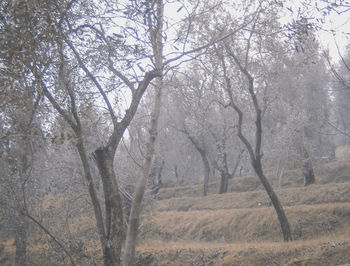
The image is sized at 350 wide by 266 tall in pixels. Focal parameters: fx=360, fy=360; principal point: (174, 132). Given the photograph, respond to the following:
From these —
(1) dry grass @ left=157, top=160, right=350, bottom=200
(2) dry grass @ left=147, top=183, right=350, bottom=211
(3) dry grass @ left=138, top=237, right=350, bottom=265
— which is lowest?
(3) dry grass @ left=138, top=237, right=350, bottom=265

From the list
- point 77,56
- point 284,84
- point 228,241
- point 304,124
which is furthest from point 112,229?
point 304,124

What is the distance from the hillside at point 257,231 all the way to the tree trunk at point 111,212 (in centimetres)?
791

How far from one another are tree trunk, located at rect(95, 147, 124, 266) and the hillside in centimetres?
791

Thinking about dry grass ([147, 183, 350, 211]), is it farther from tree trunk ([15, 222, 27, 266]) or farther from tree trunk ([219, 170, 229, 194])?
tree trunk ([15, 222, 27, 266])

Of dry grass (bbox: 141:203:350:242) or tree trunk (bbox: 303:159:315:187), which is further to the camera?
tree trunk (bbox: 303:159:315:187)

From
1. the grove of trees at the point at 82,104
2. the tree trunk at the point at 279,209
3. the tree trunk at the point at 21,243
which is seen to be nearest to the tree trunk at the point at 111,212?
the grove of trees at the point at 82,104

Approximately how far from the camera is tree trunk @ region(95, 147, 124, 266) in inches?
245

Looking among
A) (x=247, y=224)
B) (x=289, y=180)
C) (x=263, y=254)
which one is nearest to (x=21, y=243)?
(x=263, y=254)

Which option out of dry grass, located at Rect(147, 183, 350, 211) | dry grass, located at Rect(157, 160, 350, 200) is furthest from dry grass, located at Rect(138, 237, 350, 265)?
dry grass, located at Rect(157, 160, 350, 200)

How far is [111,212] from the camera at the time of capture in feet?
20.7

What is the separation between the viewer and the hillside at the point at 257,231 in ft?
42.4

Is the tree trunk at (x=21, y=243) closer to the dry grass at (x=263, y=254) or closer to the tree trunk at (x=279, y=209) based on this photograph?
the dry grass at (x=263, y=254)

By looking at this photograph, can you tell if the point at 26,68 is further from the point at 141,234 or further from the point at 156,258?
the point at 141,234

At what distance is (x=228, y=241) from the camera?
1989 cm
